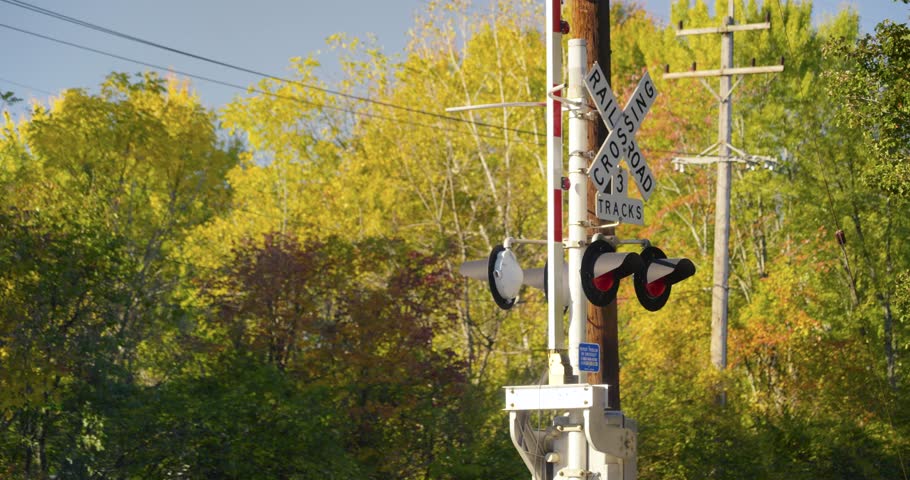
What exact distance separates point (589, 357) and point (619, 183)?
4.70 ft

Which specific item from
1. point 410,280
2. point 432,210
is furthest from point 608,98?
point 432,210

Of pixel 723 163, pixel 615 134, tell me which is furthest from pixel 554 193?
pixel 723 163

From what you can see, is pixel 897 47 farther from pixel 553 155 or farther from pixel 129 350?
pixel 129 350

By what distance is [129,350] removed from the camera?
23.5 meters

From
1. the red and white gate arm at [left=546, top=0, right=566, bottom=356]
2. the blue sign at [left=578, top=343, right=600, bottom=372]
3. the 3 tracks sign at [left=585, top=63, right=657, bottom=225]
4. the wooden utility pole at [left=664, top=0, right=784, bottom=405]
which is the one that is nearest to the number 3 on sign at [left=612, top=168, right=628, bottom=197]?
the 3 tracks sign at [left=585, top=63, right=657, bottom=225]

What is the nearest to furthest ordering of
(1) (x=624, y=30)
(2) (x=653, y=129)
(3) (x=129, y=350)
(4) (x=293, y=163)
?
(3) (x=129, y=350) → (2) (x=653, y=129) → (4) (x=293, y=163) → (1) (x=624, y=30)

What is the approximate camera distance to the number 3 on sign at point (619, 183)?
10.7 m

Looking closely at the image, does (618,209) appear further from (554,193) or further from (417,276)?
(417,276)

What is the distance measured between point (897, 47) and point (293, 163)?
30102mm

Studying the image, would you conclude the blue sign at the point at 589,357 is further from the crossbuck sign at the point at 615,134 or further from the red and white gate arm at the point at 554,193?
the crossbuck sign at the point at 615,134

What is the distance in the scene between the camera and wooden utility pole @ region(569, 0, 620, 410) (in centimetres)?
1101

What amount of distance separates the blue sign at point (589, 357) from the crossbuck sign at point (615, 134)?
3.59ft

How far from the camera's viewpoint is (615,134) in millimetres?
10656

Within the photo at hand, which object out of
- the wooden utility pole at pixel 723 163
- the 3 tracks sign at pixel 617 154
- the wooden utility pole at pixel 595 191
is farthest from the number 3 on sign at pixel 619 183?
the wooden utility pole at pixel 723 163
